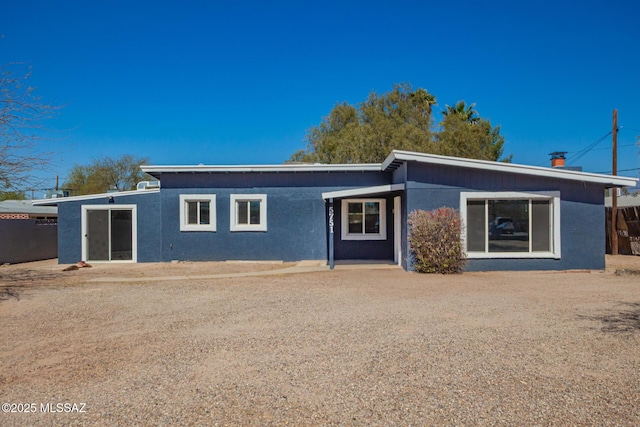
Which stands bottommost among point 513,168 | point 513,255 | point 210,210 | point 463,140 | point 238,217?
point 513,255

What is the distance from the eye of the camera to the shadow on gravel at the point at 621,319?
20.8 feet

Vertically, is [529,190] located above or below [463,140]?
below

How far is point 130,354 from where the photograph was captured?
544cm

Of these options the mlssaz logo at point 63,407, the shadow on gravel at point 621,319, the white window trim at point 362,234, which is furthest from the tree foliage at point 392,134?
the mlssaz logo at point 63,407

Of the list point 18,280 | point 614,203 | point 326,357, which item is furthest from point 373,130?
point 326,357

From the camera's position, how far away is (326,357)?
5.24 metres

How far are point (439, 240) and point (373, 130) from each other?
1709cm

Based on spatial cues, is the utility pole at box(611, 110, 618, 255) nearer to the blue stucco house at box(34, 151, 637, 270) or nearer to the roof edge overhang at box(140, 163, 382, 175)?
the blue stucco house at box(34, 151, 637, 270)

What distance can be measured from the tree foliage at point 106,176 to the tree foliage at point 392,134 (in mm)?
16274

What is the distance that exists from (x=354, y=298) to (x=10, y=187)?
9.35 metres

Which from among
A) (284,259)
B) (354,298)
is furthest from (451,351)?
(284,259)

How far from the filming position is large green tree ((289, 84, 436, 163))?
27156 millimetres

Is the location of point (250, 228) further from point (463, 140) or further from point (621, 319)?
point (463, 140)

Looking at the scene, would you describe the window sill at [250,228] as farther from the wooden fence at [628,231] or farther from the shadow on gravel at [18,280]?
the wooden fence at [628,231]
